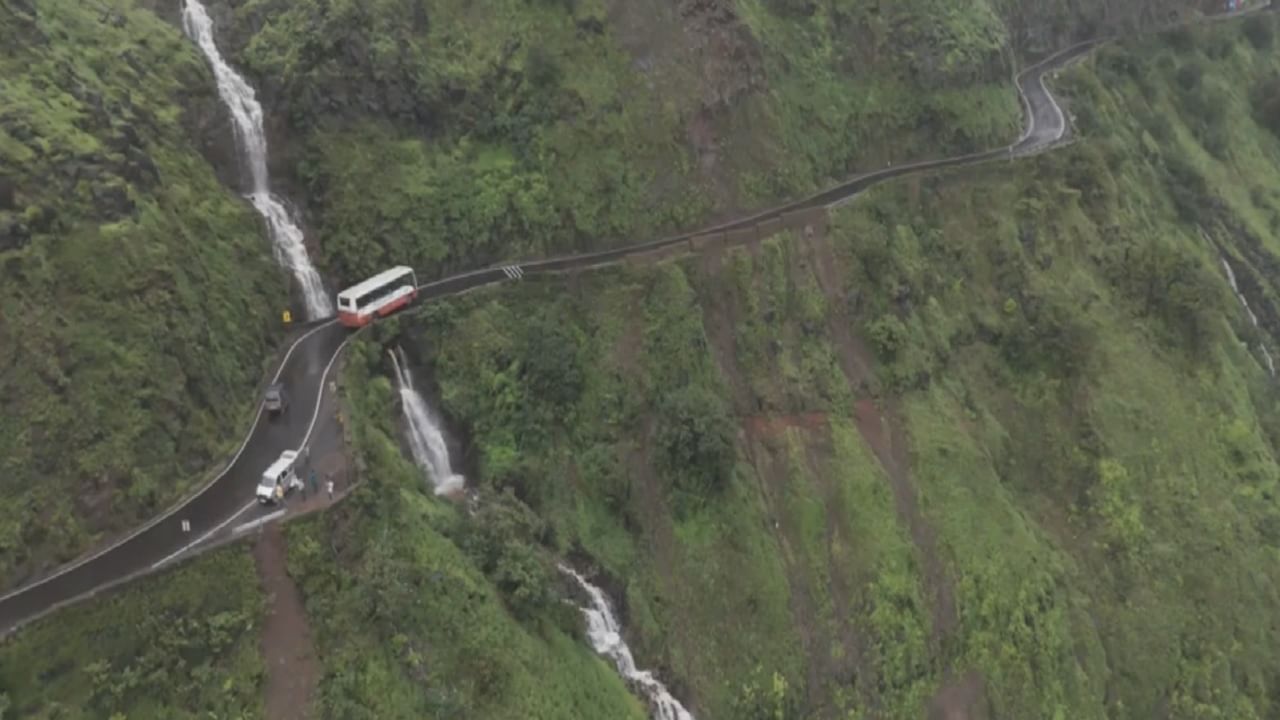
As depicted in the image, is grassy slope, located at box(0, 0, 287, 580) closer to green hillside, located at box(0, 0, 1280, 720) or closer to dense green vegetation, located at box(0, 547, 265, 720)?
green hillside, located at box(0, 0, 1280, 720)

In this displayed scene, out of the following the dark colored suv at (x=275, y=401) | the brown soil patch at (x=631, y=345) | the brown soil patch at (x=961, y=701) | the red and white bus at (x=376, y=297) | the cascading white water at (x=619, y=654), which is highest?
the red and white bus at (x=376, y=297)

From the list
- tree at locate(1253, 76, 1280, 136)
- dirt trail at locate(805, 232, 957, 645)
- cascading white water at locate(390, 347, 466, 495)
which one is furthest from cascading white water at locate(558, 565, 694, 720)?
tree at locate(1253, 76, 1280, 136)

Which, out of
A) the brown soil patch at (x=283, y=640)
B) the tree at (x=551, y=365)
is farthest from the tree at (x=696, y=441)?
the brown soil patch at (x=283, y=640)

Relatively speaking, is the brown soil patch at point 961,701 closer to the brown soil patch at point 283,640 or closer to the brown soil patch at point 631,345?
the brown soil patch at point 631,345

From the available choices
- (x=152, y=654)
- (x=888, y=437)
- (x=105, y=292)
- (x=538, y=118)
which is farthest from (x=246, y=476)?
(x=888, y=437)

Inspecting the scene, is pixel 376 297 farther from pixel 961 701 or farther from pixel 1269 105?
pixel 1269 105

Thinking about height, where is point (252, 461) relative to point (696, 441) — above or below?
above
